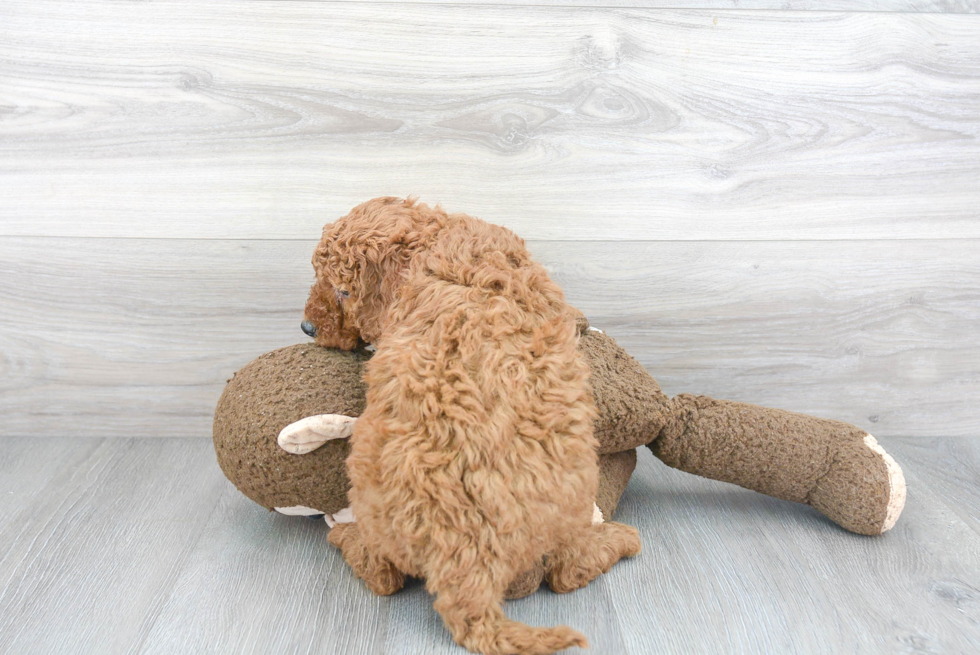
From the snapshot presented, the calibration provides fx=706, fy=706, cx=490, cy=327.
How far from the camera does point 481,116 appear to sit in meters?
1.16

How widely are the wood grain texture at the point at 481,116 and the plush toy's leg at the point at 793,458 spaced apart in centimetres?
37

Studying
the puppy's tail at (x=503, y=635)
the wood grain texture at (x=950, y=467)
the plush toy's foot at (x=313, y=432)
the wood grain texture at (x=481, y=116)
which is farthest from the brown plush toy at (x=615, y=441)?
the wood grain texture at (x=481, y=116)

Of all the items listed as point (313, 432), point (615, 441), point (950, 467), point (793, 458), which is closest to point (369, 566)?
point (313, 432)

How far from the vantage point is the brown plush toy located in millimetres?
867

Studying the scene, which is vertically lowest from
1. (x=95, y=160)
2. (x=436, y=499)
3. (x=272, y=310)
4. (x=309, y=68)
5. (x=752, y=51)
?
(x=272, y=310)

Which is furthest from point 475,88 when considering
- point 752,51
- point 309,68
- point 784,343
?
point 784,343

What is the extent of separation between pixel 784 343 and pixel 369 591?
2.79 ft

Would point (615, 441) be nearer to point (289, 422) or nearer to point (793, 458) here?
point (793, 458)

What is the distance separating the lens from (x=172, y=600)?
83 centimetres

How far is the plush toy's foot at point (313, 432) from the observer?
839 mm

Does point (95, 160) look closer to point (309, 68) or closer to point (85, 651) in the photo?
point (309, 68)

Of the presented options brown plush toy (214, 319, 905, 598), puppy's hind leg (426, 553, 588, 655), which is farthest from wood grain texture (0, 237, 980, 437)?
puppy's hind leg (426, 553, 588, 655)

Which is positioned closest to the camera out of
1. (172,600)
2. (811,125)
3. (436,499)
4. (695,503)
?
(436,499)

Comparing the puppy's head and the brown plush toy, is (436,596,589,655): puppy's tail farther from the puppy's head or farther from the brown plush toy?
the puppy's head
